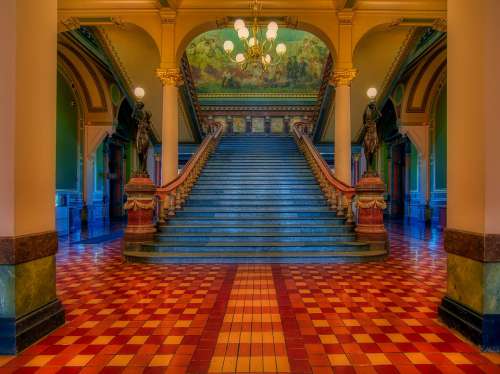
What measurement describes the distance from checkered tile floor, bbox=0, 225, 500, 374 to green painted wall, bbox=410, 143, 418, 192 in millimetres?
9951

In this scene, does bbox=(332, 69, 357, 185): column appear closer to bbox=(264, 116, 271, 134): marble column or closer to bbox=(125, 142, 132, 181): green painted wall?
bbox=(264, 116, 271, 134): marble column

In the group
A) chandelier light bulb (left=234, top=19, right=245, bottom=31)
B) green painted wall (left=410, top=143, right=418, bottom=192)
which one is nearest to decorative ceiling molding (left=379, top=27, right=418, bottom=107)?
green painted wall (left=410, top=143, right=418, bottom=192)

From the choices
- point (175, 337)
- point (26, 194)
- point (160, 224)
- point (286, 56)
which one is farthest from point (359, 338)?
point (286, 56)

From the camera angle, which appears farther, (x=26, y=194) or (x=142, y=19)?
(x=142, y=19)

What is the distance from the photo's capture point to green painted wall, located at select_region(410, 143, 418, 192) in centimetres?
1474

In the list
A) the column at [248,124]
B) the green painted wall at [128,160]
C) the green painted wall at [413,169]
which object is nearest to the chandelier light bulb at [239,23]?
the green painted wall at [413,169]

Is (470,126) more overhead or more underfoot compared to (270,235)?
more overhead

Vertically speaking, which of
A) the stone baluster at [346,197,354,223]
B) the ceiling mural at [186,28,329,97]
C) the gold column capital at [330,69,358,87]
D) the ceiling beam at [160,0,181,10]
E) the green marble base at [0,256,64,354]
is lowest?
the green marble base at [0,256,64,354]

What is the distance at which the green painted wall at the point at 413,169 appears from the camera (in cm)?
1474

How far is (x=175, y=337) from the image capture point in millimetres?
3098

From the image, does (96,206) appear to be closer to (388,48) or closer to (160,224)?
(160,224)

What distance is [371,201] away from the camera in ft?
23.1

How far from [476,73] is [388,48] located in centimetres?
925

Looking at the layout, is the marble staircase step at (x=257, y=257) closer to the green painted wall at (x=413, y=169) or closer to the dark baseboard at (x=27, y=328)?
the dark baseboard at (x=27, y=328)
